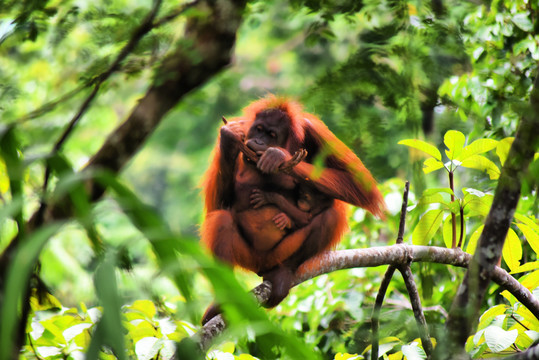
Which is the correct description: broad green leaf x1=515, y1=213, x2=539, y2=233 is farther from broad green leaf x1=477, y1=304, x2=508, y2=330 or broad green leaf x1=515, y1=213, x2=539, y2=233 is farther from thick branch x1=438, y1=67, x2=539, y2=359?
thick branch x1=438, y1=67, x2=539, y2=359

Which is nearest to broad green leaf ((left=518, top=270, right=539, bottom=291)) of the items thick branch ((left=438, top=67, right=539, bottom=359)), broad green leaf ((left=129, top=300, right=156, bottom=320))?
thick branch ((left=438, top=67, right=539, bottom=359))

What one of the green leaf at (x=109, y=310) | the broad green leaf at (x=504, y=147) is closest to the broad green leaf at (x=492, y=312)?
the broad green leaf at (x=504, y=147)

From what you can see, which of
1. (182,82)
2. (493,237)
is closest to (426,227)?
(493,237)

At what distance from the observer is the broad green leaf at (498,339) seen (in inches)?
68.6

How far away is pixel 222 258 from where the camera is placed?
8.48ft

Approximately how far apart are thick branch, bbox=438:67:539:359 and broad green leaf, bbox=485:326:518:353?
606 millimetres

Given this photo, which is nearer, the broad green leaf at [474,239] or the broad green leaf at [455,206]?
the broad green leaf at [455,206]

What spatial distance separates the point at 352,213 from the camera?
3992 mm

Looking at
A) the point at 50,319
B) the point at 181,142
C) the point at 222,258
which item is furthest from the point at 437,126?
the point at 181,142

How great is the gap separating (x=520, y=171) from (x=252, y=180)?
1904mm

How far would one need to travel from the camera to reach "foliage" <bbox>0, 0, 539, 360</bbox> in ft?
1.99

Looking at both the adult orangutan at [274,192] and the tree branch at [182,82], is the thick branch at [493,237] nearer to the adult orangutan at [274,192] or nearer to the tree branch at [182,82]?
the adult orangutan at [274,192]

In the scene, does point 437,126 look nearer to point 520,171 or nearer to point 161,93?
point 520,171

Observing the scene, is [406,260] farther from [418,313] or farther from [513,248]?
[513,248]
